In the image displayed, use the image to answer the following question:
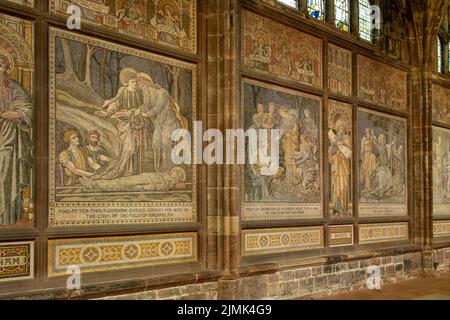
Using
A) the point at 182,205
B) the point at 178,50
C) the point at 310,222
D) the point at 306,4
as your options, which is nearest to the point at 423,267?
the point at 310,222

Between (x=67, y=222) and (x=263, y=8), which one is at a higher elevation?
(x=263, y=8)

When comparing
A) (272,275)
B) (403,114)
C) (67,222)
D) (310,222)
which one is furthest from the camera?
(403,114)

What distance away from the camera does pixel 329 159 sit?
452 inches

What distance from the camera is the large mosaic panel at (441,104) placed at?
15.3 m

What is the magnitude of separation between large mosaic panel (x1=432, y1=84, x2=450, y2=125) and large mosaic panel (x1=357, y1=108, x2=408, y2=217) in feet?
6.07

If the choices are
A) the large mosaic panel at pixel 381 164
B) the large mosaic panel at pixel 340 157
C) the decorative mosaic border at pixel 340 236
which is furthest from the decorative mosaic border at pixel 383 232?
the large mosaic panel at pixel 340 157

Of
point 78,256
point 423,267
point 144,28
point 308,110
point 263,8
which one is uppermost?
point 263,8

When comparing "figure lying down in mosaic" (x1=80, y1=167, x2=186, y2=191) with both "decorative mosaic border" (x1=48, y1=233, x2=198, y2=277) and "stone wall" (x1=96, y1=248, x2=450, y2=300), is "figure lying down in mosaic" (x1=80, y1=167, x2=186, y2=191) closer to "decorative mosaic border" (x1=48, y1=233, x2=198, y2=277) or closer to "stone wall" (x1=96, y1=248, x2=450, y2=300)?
"decorative mosaic border" (x1=48, y1=233, x2=198, y2=277)

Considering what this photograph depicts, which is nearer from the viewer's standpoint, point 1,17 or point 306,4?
point 1,17

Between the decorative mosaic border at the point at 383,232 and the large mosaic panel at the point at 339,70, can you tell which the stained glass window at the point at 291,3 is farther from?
the decorative mosaic border at the point at 383,232

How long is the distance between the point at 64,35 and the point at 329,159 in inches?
244

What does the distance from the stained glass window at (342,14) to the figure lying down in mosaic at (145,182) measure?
592 cm

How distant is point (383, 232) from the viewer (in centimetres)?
1309

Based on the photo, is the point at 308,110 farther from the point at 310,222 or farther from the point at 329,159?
the point at 310,222
